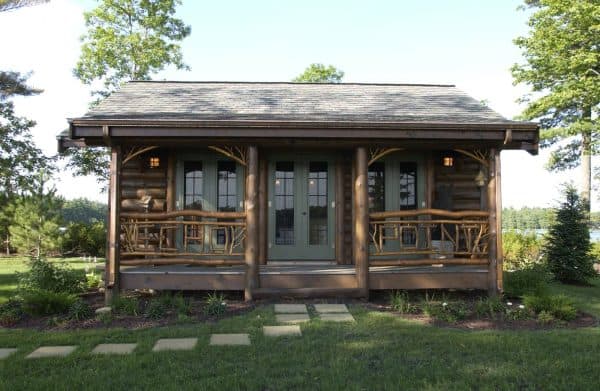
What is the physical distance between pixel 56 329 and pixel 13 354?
1068mm

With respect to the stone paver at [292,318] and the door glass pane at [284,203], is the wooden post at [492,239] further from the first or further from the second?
the door glass pane at [284,203]

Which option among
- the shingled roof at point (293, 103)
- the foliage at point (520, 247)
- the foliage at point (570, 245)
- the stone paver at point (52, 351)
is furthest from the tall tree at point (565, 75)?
the stone paver at point (52, 351)

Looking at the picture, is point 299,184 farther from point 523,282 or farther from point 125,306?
point 523,282

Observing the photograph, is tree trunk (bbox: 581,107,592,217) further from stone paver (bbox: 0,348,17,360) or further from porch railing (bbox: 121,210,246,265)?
stone paver (bbox: 0,348,17,360)

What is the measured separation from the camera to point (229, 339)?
4836 millimetres


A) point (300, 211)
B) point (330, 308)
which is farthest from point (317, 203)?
point (330, 308)

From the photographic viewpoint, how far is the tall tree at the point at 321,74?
109 ft

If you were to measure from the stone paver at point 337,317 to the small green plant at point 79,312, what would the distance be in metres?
3.15

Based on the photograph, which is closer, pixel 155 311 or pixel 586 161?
pixel 155 311

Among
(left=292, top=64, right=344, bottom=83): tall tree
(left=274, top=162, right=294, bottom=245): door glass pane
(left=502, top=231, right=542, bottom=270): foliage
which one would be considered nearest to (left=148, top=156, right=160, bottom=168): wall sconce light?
(left=274, top=162, right=294, bottom=245): door glass pane

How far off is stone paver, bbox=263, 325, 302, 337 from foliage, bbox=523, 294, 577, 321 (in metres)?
3.28

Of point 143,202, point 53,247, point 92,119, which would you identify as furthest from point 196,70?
point 92,119

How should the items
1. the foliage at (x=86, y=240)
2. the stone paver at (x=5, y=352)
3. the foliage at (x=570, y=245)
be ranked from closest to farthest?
the stone paver at (x=5, y=352), the foliage at (x=570, y=245), the foliage at (x=86, y=240)

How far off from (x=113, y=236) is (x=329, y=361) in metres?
4.27
